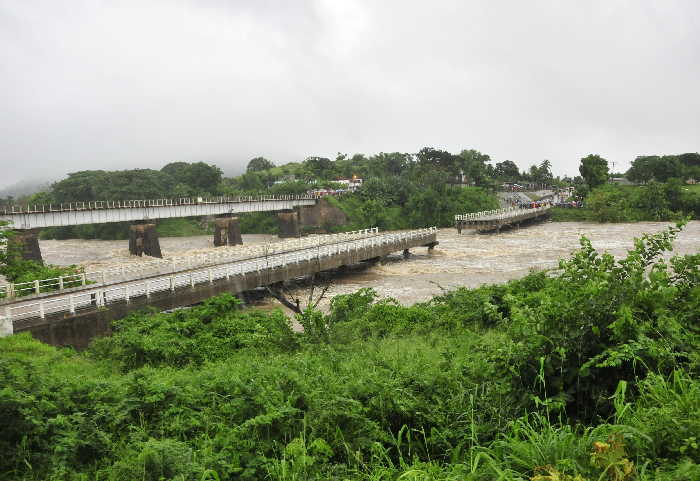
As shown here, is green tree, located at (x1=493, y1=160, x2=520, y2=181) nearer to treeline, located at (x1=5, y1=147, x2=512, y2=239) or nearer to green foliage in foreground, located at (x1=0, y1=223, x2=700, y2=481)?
treeline, located at (x1=5, y1=147, x2=512, y2=239)

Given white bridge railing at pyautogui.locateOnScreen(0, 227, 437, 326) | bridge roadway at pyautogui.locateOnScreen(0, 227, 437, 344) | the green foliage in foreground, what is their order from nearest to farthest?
the green foliage in foreground → bridge roadway at pyautogui.locateOnScreen(0, 227, 437, 344) → white bridge railing at pyautogui.locateOnScreen(0, 227, 437, 326)

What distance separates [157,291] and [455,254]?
3422cm

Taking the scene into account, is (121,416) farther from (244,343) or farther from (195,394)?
(244,343)

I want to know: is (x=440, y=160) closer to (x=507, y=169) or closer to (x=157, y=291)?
(x=507, y=169)

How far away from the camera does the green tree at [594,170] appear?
10275 centimetres

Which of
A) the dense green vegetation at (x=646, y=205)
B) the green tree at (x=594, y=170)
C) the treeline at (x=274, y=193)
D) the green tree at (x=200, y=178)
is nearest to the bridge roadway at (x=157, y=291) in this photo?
the treeline at (x=274, y=193)

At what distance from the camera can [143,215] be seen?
55594 mm

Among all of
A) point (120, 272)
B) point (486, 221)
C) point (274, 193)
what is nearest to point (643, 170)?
point (486, 221)

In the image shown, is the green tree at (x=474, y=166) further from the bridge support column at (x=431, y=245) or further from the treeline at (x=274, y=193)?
the bridge support column at (x=431, y=245)

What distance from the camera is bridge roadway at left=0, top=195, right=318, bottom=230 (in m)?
46.8

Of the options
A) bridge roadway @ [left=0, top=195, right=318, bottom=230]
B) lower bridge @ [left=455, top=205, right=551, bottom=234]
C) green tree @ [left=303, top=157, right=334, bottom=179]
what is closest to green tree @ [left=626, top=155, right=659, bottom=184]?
lower bridge @ [left=455, top=205, right=551, bottom=234]

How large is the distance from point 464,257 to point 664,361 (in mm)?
43782

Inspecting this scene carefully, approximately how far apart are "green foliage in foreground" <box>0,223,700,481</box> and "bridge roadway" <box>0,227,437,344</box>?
10543 millimetres

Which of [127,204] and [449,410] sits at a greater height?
[127,204]
